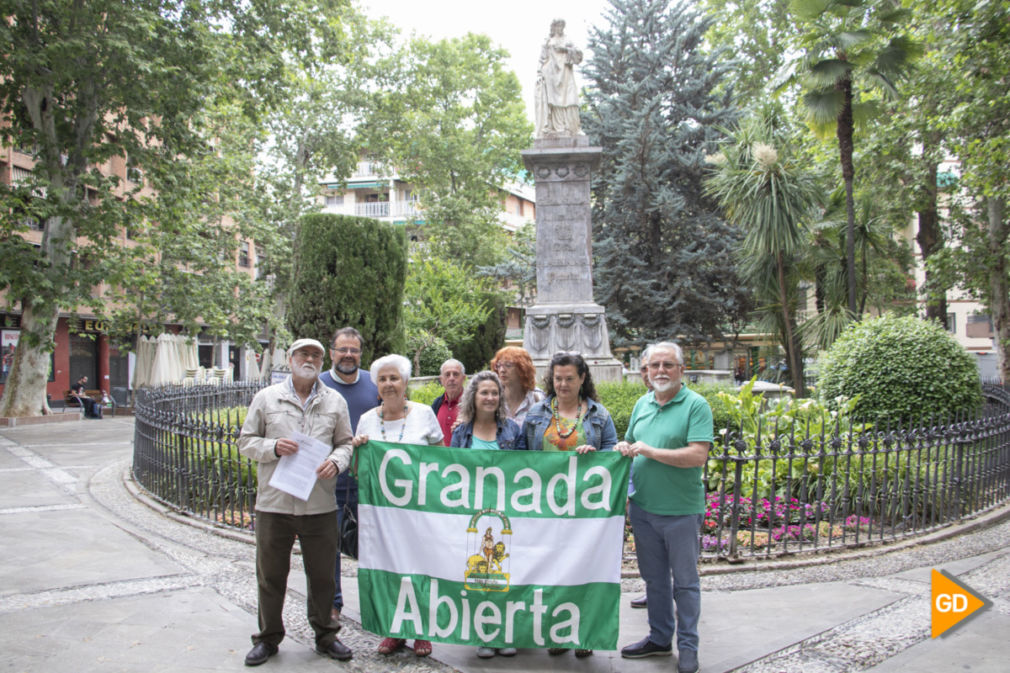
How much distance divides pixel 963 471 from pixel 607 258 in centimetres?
1845

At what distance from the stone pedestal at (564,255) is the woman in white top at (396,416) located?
29.2ft

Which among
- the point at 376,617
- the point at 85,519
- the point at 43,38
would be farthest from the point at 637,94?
the point at 376,617

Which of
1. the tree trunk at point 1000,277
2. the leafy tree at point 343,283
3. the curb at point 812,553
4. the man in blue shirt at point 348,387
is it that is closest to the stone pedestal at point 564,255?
the leafy tree at point 343,283

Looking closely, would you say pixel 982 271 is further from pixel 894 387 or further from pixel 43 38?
pixel 43 38

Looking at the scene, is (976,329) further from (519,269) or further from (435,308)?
(435,308)

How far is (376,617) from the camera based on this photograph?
4.22 m

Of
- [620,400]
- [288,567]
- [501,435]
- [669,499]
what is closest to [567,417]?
[501,435]

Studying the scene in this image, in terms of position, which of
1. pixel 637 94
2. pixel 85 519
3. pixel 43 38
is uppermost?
pixel 637 94

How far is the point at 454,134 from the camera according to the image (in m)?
36.3

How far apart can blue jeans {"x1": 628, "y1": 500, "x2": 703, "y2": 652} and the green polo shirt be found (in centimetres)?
7

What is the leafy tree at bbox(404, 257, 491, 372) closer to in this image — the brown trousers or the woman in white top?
the woman in white top

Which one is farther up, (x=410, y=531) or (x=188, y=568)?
(x=410, y=531)

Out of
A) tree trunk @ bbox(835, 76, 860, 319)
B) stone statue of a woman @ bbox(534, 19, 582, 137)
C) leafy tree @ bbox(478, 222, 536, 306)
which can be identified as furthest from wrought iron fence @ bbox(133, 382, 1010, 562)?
leafy tree @ bbox(478, 222, 536, 306)

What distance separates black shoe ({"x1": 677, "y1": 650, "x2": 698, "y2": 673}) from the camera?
Answer: 380 cm
